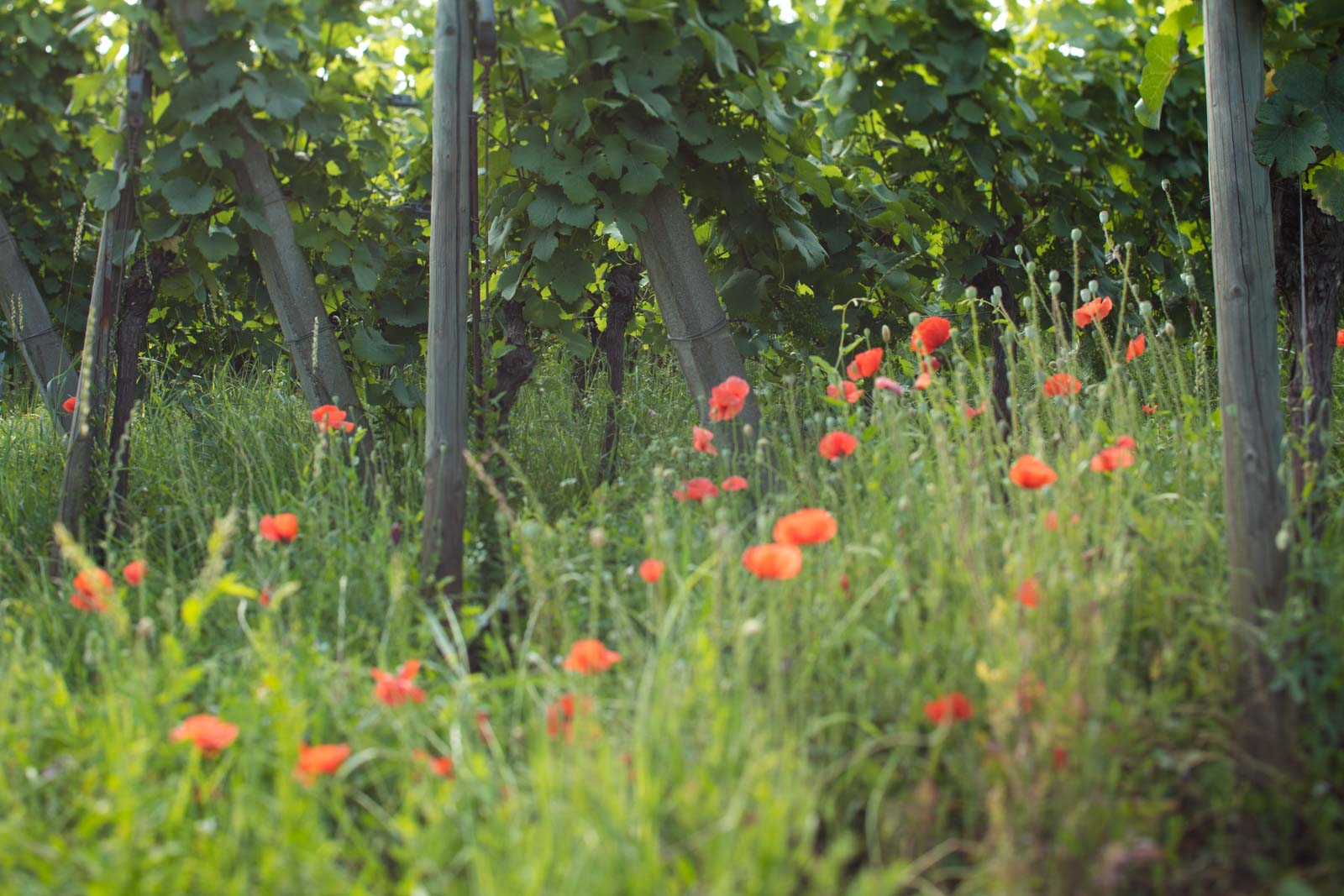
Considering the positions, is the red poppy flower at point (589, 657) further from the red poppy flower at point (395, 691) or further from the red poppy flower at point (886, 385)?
the red poppy flower at point (886, 385)

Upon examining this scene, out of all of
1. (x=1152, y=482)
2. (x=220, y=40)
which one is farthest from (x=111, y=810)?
(x=220, y=40)

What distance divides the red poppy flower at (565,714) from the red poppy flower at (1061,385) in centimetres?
117

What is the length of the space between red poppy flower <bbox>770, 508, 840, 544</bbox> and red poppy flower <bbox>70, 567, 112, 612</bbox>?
2.94ft

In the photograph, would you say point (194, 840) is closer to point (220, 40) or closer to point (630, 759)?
point (630, 759)

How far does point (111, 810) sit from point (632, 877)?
64 centimetres

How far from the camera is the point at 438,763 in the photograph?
1415 mm

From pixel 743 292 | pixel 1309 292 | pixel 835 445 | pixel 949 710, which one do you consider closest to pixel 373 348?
pixel 743 292

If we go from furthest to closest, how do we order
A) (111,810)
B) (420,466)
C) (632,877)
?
(420,466) → (111,810) → (632,877)

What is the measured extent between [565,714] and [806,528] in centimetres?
40

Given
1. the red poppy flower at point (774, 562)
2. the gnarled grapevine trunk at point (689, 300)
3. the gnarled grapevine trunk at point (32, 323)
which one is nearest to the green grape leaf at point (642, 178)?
the gnarled grapevine trunk at point (689, 300)

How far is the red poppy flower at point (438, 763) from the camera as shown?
1408 mm

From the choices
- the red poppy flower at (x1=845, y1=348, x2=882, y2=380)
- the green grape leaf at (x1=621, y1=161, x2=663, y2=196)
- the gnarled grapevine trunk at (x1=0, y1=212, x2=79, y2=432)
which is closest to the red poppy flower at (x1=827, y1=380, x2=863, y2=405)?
the red poppy flower at (x1=845, y1=348, x2=882, y2=380)

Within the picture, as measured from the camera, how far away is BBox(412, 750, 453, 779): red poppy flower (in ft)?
4.62

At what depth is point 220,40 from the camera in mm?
2887
